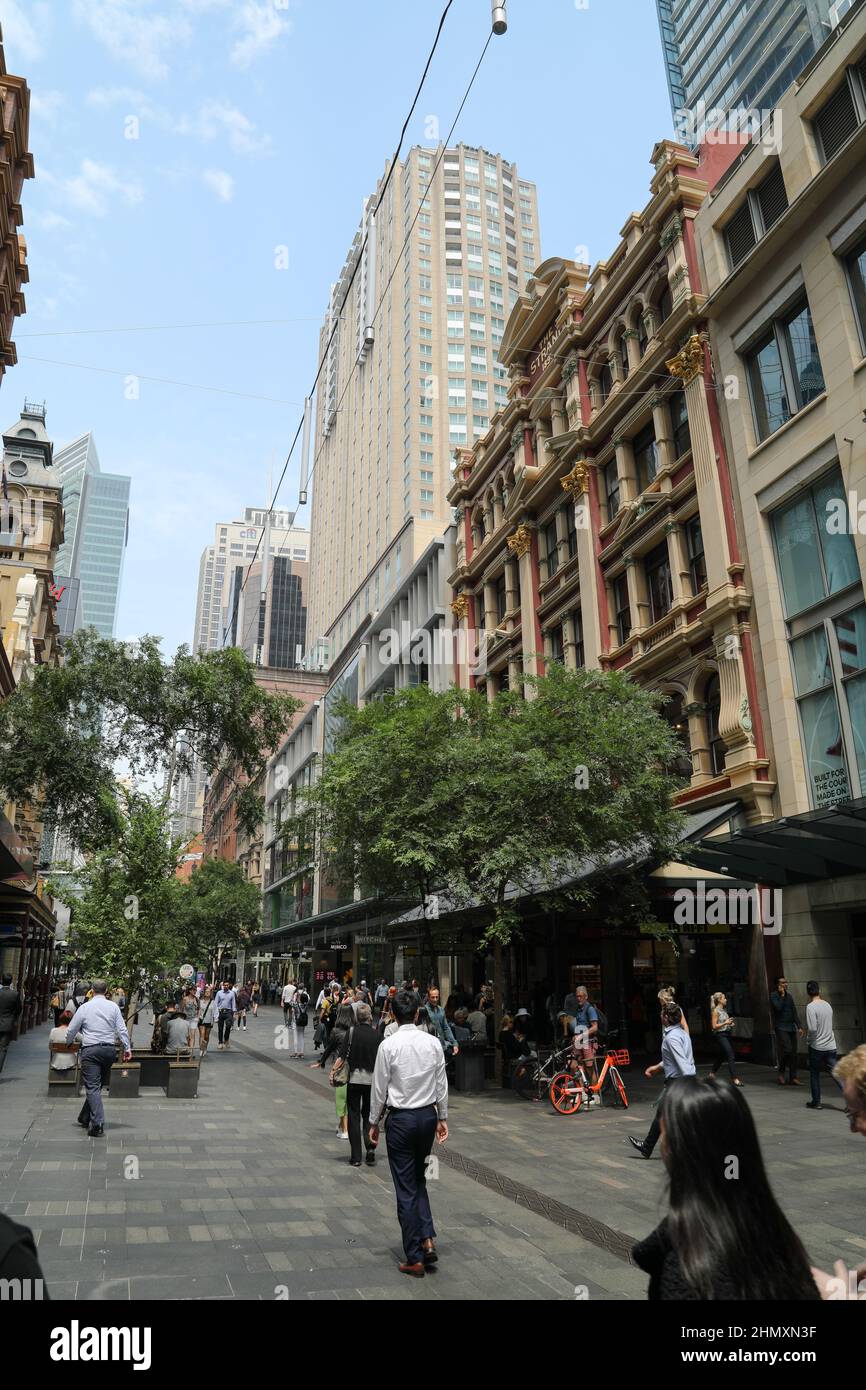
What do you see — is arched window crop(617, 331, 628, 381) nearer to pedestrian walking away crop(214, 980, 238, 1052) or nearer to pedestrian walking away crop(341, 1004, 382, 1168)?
pedestrian walking away crop(341, 1004, 382, 1168)

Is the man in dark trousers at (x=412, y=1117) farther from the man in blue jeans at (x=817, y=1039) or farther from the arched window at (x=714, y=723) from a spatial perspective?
the arched window at (x=714, y=723)

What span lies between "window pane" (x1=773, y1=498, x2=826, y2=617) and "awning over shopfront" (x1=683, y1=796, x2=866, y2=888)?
5.19 meters

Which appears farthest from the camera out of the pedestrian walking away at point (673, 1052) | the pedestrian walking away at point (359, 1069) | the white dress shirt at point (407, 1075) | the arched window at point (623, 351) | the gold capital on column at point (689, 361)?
the arched window at point (623, 351)

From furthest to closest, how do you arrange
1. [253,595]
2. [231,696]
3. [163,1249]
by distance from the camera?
[253,595] < [231,696] < [163,1249]

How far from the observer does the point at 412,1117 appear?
6.73 metres

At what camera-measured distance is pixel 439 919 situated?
22516mm

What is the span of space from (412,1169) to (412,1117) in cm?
34

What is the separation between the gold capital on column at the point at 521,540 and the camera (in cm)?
3198

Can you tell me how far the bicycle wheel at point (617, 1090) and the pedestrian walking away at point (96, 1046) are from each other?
783cm

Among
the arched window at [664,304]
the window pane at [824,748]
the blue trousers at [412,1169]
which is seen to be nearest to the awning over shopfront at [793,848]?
the window pane at [824,748]

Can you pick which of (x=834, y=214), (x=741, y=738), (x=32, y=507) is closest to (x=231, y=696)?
(x=741, y=738)

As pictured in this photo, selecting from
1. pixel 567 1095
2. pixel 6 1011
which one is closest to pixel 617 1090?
pixel 567 1095
